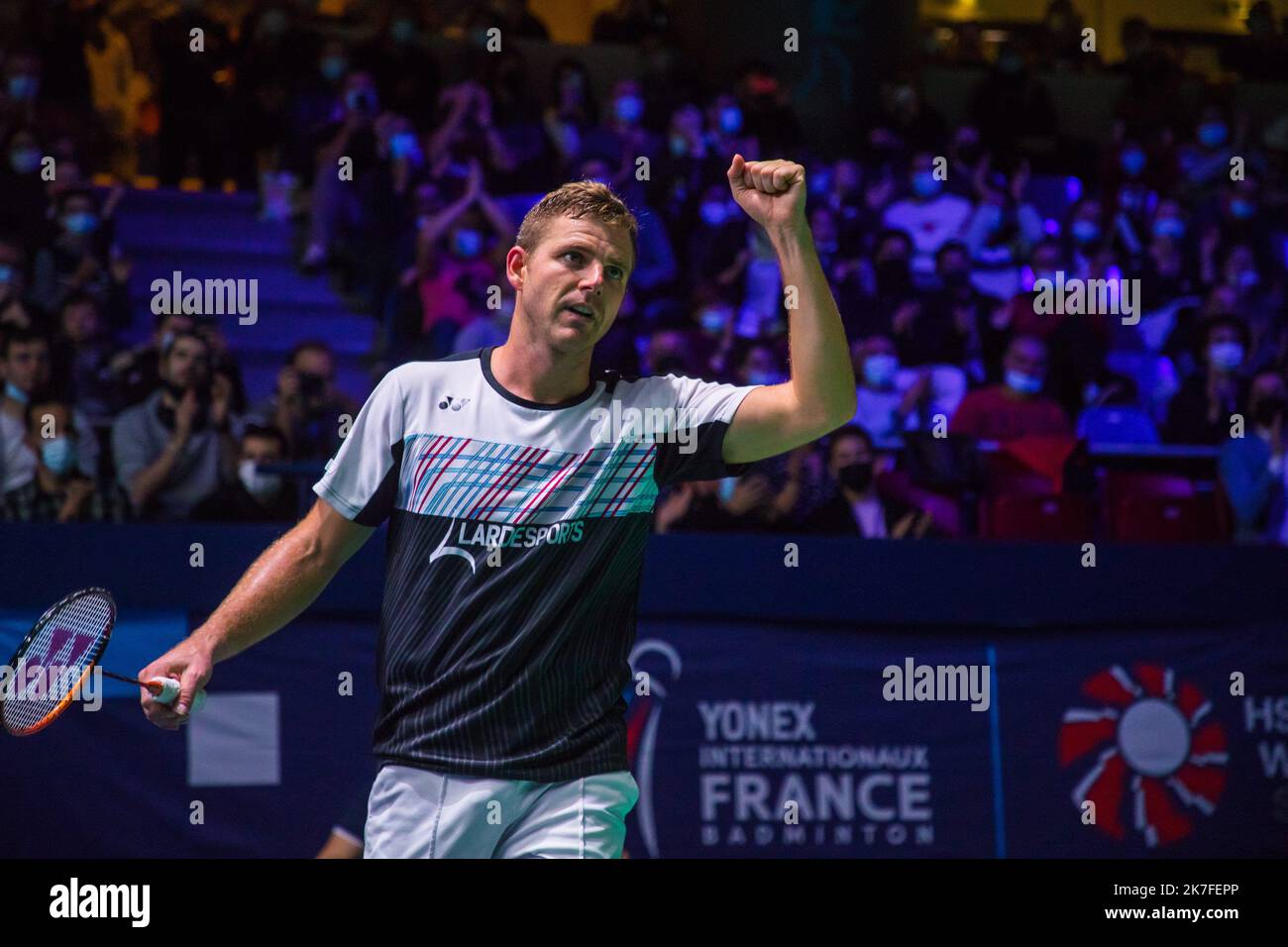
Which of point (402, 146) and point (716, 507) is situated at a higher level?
point (402, 146)

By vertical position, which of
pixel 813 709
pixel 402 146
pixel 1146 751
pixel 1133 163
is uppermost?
pixel 1133 163

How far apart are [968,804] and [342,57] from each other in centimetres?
586

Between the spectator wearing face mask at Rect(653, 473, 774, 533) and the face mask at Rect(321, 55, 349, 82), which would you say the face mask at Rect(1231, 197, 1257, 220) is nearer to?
the spectator wearing face mask at Rect(653, 473, 774, 533)

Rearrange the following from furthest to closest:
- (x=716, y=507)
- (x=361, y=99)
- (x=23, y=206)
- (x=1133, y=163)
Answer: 1. (x=1133, y=163)
2. (x=361, y=99)
3. (x=23, y=206)
4. (x=716, y=507)

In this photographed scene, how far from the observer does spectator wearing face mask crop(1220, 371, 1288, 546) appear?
789 cm

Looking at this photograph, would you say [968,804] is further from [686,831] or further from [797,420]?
[797,420]

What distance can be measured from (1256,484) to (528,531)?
5719 mm

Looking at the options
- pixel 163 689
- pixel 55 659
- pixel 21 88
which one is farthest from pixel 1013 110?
pixel 163 689

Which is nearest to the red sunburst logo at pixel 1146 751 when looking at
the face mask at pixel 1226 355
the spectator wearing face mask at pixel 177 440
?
the face mask at pixel 1226 355

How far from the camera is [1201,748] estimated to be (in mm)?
6645

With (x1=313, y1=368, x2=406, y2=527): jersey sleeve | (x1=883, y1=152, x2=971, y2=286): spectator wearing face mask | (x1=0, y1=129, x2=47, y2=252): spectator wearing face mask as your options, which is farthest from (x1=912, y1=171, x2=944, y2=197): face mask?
(x1=313, y1=368, x2=406, y2=527): jersey sleeve

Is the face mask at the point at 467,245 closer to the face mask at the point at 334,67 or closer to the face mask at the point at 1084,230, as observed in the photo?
the face mask at the point at 334,67

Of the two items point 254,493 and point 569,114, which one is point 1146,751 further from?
point 569,114

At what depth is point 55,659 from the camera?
3.39 meters
